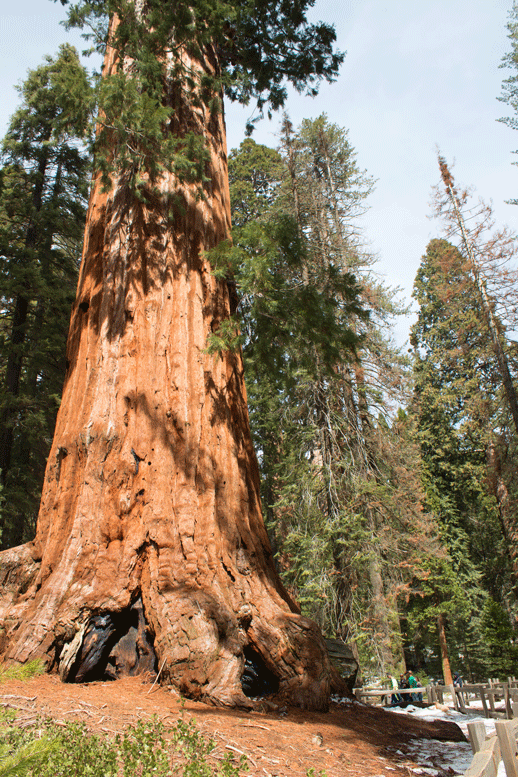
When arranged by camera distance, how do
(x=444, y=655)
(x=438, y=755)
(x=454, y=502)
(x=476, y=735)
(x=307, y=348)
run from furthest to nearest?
(x=454, y=502) < (x=444, y=655) < (x=307, y=348) < (x=438, y=755) < (x=476, y=735)

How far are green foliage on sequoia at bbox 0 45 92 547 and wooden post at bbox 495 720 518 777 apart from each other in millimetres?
10321

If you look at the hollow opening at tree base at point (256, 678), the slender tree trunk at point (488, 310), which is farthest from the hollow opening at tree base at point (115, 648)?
the slender tree trunk at point (488, 310)

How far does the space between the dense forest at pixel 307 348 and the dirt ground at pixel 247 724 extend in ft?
10.2

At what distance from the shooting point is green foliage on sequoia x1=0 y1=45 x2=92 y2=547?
12211 millimetres

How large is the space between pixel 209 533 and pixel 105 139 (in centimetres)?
438

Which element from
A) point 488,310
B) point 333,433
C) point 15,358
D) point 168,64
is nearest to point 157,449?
point 168,64

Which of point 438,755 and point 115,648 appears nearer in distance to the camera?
point 438,755

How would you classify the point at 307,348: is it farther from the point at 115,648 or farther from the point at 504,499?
the point at 504,499

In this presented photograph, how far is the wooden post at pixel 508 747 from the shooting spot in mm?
3289

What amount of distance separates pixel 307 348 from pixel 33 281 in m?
7.62

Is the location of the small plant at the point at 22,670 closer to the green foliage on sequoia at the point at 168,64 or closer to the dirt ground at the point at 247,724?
the dirt ground at the point at 247,724

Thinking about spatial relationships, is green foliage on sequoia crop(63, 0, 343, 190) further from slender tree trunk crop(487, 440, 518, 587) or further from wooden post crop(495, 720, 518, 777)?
slender tree trunk crop(487, 440, 518, 587)

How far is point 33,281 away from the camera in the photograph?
1229 cm

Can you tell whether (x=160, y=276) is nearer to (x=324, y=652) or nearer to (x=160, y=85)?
(x=160, y=85)
